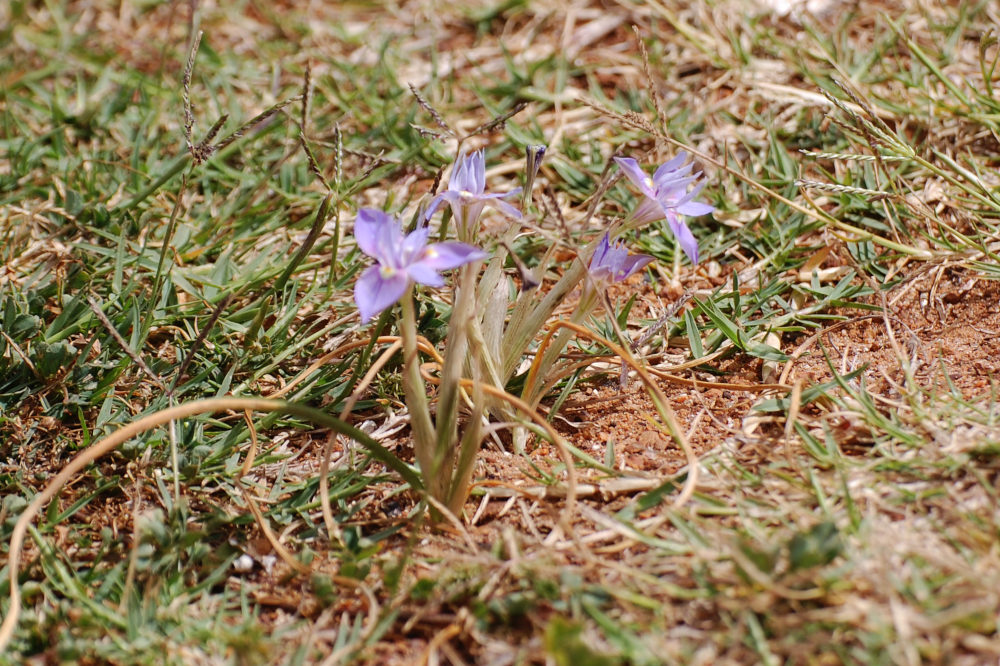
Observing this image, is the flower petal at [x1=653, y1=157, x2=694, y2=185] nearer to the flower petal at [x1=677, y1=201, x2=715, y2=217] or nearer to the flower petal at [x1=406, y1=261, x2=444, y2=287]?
the flower petal at [x1=677, y1=201, x2=715, y2=217]

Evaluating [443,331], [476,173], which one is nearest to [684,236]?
[476,173]

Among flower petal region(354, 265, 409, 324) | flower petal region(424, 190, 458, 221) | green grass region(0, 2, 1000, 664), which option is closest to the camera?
flower petal region(354, 265, 409, 324)

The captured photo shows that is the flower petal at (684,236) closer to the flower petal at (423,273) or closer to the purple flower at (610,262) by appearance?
the purple flower at (610,262)

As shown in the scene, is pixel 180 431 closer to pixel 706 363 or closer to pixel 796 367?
pixel 706 363

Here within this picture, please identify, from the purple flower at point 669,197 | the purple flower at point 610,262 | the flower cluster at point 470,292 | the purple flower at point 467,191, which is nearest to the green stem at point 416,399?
the flower cluster at point 470,292

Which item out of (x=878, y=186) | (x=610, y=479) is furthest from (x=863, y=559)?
(x=878, y=186)

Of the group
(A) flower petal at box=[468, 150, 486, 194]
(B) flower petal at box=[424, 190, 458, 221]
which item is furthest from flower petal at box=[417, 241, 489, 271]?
(A) flower petal at box=[468, 150, 486, 194]

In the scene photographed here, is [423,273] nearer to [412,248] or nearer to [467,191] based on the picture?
[412,248]
